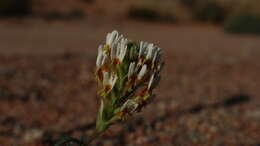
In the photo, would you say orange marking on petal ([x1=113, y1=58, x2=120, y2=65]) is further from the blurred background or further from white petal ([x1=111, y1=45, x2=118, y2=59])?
the blurred background

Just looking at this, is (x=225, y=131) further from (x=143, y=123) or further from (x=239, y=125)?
(x=143, y=123)

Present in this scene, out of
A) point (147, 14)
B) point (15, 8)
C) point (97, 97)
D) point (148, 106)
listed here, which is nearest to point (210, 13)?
point (147, 14)

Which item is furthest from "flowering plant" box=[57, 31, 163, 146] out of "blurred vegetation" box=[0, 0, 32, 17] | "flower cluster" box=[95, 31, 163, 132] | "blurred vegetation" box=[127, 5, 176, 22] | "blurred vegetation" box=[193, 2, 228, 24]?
"blurred vegetation" box=[193, 2, 228, 24]

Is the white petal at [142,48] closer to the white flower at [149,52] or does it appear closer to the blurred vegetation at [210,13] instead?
the white flower at [149,52]

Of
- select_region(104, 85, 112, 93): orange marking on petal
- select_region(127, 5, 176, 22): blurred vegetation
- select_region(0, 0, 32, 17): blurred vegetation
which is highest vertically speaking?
select_region(104, 85, 112, 93): orange marking on petal

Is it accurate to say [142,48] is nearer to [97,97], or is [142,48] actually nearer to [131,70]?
[131,70]

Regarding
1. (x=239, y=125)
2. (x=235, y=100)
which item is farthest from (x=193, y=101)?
(x=239, y=125)
